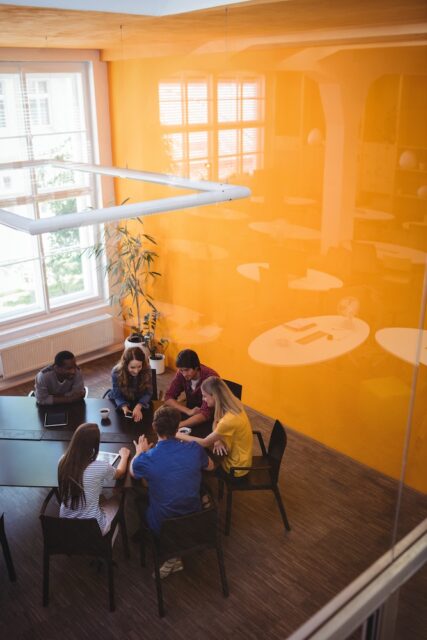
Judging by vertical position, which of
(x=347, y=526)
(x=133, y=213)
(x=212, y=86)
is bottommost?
(x=347, y=526)

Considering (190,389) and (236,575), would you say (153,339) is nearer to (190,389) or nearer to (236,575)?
(190,389)

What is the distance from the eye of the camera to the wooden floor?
3.56 metres

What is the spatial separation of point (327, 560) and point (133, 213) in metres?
2.56

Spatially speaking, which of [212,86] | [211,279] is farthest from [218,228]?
[212,86]

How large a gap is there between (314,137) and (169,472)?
2.82 metres

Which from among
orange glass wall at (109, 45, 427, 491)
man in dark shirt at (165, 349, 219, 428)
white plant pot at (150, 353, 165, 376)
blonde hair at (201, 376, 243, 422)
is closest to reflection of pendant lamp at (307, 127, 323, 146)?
orange glass wall at (109, 45, 427, 491)

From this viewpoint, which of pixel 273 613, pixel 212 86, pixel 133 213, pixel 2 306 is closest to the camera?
pixel 133 213

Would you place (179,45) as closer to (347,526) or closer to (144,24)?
(144,24)

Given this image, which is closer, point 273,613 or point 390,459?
point 273,613

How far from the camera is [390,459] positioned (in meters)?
4.96

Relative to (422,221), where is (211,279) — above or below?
below

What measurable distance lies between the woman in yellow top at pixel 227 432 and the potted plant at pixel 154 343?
2.69m

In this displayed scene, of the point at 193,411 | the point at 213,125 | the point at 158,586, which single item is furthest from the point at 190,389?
the point at 213,125

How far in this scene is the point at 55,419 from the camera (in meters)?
4.45
